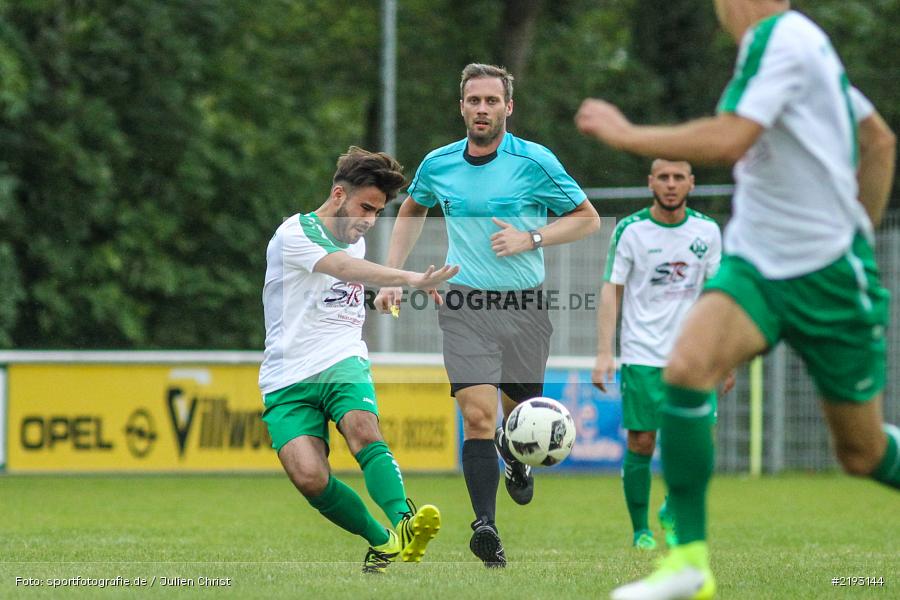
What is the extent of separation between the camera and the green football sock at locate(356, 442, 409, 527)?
6.91 m

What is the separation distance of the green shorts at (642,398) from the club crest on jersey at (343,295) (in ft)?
7.70

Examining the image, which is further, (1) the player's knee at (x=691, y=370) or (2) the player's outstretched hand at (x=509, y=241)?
(2) the player's outstretched hand at (x=509, y=241)

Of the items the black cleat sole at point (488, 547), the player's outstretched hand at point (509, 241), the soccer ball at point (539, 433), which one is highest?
the player's outstretched hand at point (509, 241)

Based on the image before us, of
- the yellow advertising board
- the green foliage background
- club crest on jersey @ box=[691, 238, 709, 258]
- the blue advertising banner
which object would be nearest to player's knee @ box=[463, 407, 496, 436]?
club crest on jersey @ box=[691, 238, 709, 258]

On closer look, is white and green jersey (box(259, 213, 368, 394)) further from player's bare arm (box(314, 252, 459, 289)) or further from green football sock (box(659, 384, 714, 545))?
green football sock (box(659, 384, 714, 545))

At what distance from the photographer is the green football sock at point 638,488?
889 cm

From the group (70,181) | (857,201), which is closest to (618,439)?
(70,181)

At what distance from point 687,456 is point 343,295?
2602 millimetres

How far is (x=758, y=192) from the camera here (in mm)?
5062

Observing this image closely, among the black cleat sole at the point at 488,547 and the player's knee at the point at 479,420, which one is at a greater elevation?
the player's knee at the point at 479,420

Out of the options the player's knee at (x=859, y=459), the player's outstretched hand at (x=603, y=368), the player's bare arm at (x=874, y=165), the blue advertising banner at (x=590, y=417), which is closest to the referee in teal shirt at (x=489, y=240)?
the player's outstretched hand at (x=603, y=368)

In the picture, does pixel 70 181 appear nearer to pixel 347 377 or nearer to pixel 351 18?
pixel 351 18

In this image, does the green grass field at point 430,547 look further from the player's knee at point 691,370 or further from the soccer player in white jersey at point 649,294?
the player's knee at point 691,370

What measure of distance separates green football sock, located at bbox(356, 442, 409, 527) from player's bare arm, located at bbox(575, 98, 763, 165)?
8.55 ft
